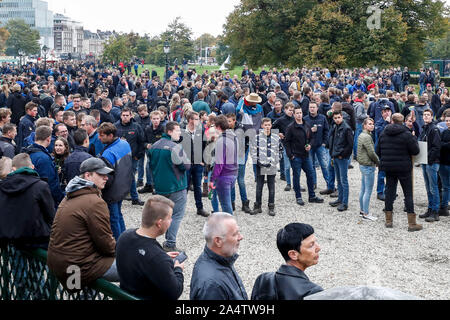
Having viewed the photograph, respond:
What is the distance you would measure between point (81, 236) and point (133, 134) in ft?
20.4

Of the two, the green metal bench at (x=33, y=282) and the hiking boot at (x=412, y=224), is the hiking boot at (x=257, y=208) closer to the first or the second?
the hiking boot at (x=412, y=224)

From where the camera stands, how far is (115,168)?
715 centimetres

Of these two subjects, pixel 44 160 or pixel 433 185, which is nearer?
pixel 44 160

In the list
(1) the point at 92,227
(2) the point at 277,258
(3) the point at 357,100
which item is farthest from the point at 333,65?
(1) the point at 92,227

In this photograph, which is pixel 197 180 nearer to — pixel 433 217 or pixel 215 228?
pixel 433 217

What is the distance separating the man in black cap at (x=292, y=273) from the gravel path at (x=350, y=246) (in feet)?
8.73

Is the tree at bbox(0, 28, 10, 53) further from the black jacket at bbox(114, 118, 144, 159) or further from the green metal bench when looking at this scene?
the green metal bench

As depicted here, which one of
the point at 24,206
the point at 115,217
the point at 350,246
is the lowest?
the point at 350,246

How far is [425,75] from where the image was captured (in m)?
33.6

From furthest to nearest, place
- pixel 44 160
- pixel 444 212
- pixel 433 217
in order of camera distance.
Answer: pixel 444 212
pixel 433 217
pixel 44 160

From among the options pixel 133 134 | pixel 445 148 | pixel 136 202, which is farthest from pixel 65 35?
pixel 445 148

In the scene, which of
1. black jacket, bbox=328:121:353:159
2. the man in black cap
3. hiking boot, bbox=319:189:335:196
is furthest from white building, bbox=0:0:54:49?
the man in black cap

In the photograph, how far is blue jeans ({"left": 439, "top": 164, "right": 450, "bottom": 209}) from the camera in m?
9.50
